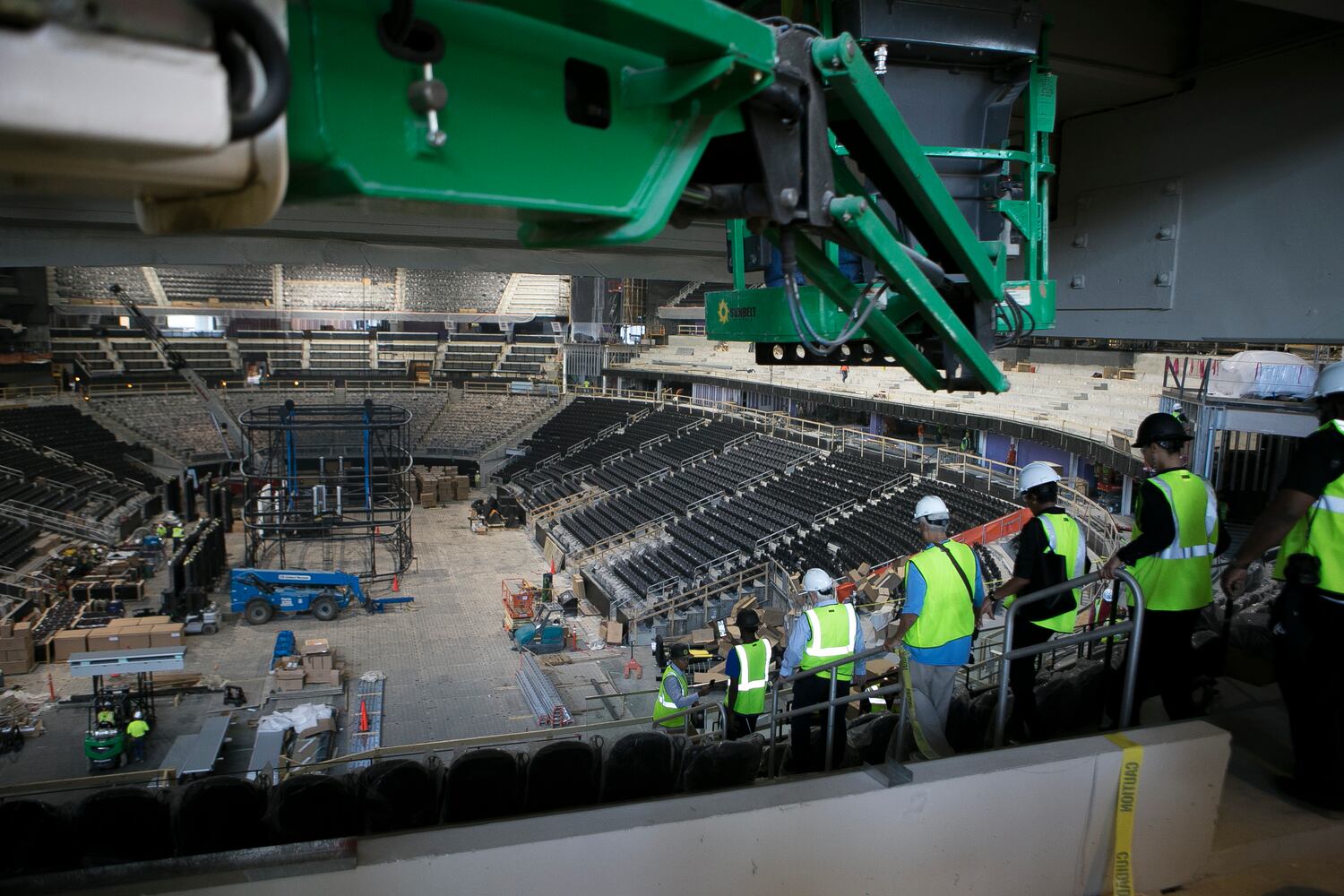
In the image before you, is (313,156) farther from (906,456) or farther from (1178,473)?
(906,456)

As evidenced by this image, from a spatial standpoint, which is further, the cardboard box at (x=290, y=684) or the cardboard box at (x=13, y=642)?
the cardboard box at (x=13, y=642)

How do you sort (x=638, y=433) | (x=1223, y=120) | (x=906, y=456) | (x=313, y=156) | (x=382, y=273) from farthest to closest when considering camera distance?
1. (x=382, y=273)
2. (x=638, y=433)
3. (x=906, y=456)
4. (x=1223, y=120)
5. (x=313, y=156)

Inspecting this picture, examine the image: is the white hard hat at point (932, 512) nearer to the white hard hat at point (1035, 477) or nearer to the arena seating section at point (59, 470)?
the white hard hat at point (1035, 477)

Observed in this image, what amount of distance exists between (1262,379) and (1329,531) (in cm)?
646

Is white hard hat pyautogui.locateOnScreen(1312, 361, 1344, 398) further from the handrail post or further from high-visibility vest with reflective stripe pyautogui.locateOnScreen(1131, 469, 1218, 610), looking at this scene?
the handrail post

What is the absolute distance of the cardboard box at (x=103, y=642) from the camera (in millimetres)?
13133

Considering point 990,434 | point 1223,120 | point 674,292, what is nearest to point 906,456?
point 990,434

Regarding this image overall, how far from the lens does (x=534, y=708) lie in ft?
41.5

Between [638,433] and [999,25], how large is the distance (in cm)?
2647

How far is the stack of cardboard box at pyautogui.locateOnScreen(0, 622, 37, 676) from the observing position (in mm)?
13477

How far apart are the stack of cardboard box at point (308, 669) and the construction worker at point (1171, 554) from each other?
12.5m

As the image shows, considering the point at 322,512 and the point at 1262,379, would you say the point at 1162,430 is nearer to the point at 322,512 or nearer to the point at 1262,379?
the point at 1262,379

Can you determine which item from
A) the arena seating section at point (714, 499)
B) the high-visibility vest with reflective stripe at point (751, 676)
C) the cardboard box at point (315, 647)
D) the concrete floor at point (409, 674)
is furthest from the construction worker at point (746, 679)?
the arena seating section at point (714, 499)

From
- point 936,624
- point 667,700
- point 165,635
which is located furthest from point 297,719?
point 936,624
